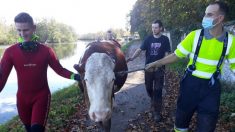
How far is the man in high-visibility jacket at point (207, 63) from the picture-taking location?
3.82m

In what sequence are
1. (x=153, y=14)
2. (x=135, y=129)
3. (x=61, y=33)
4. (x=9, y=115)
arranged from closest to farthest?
1. (x=135, y=129)
2. (x=9, y=115)
3. (x=153, y=14)
4. (x=61, y=33)

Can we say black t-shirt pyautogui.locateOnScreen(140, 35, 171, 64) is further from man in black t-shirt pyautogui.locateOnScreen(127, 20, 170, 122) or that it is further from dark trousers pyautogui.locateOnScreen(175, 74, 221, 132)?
dark trousers pyautogui.locateOnScreen(175, 74, 221, 132)

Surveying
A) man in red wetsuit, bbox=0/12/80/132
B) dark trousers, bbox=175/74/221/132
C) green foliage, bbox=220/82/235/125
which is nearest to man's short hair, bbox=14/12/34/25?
man in red wetsuit, bbox=0/12/80/132

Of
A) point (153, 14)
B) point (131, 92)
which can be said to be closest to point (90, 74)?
point (131, 92)

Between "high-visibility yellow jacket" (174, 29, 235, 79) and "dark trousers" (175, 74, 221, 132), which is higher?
"high-visibility yellow jacket" (174, 29, 235, 79)

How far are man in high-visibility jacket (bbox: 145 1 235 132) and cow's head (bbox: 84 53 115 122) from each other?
40.6 inches

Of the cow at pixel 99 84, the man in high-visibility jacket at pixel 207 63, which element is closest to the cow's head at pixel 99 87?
the cow at pixel 99 84

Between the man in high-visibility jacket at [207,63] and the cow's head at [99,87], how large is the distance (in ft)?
3.38

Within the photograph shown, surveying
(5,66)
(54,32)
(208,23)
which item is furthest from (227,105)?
(54,32)

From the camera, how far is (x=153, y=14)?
16.1 meters

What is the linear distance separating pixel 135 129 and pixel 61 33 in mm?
93835

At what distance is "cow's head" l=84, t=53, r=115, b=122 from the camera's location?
402 centimetres

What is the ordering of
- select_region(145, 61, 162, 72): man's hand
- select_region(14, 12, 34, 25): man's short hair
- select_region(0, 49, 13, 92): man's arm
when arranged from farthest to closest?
select_region(145, 61, 162, 72): man's hand
select_region(0, 49, 13, 92): man's arm
select_region(14, 12, 34, 25): man's short hair

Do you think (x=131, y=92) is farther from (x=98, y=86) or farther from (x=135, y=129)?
(x=98, y=86)
